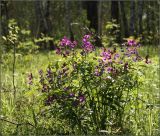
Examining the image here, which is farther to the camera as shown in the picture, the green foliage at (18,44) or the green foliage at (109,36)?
the green foliage at (109,36)

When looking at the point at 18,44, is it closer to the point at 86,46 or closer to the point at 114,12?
the point at 86,46

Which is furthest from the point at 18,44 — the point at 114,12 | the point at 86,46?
the point at 114,12

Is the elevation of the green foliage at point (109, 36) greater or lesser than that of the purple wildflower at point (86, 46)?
lesser

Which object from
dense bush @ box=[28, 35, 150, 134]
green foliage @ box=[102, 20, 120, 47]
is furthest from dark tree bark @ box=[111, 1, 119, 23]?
dense bush @ box=[28, 35, 150, 134]

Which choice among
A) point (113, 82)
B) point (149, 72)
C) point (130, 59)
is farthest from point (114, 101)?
point (149, 72)

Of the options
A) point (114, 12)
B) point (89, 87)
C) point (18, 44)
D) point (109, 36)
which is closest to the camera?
point (89, 87)

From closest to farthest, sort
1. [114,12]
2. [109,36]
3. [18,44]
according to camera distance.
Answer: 1. [109,36]
2. [18,44]
3. [114,12]

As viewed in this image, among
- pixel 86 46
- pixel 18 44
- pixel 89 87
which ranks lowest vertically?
pixel 18 44

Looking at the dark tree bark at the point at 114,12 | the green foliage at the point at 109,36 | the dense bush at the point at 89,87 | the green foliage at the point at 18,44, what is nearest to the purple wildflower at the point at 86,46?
the dense bush at the point at 89,87

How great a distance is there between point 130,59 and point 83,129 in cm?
71

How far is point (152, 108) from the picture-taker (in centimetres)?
392

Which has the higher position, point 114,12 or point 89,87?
point 89,87

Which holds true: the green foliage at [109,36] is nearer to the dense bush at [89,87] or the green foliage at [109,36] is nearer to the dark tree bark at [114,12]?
the dense bush at [89,87]

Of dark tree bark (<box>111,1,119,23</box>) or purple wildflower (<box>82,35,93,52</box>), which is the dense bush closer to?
purple wildflower (<box>82,35,93,52</box>)
